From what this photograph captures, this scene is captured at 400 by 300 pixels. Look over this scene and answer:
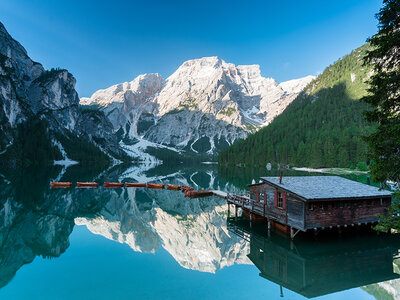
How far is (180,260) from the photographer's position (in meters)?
→ 20.2

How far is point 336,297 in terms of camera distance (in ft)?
47.1

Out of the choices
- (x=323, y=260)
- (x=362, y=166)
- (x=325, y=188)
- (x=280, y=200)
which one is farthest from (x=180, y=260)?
(x=362, y=166)

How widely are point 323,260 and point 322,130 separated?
140039 mm

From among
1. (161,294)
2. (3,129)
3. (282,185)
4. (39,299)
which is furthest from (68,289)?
(3,129)

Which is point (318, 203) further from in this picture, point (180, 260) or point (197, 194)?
point (197, 194)

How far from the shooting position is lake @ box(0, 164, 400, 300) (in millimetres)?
15211

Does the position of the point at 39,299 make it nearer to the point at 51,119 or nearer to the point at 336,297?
the point at 336,297

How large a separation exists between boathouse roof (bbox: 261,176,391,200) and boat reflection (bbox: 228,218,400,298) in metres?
4.65

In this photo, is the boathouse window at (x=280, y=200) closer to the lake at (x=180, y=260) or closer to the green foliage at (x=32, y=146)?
the lake at (x=180, y=260)

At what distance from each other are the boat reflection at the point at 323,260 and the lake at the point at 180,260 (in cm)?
7

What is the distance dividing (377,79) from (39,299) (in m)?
24.8

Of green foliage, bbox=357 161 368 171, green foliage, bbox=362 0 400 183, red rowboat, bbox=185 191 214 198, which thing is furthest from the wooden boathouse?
green foliage, bbox=357 161 368 171

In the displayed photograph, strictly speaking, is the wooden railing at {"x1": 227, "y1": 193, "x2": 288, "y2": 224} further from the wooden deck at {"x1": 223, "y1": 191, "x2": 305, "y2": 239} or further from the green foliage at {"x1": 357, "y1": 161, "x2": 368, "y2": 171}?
the green foliage at {"x1": 357, "y1": 161, "x2": 368, "y2": 171}

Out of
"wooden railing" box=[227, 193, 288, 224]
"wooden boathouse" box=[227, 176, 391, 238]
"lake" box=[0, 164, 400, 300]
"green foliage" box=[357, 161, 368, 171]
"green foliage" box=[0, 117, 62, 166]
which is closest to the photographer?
"lake" box=[0, 164, 400, 300]
